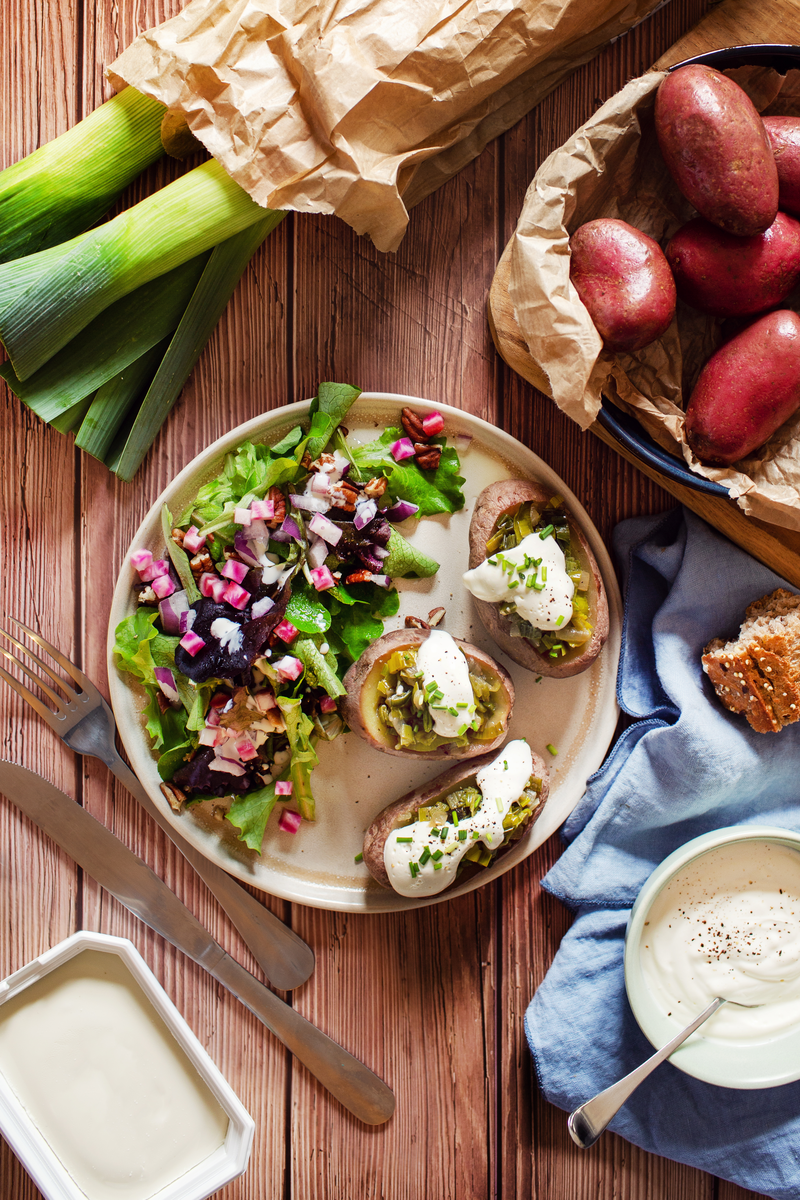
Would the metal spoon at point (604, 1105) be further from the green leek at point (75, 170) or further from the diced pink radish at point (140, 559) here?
the green leek at point (75, 170)

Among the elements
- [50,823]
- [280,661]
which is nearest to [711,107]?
[280,661]

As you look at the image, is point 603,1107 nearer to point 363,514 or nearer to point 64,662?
point 363,514

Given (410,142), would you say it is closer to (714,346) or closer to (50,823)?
(714,346)

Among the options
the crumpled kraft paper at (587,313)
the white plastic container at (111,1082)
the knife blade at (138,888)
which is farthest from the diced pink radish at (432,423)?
the white plastic container at (111,1082)

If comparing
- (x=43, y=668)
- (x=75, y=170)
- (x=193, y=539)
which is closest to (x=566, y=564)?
(x=193, y=539)

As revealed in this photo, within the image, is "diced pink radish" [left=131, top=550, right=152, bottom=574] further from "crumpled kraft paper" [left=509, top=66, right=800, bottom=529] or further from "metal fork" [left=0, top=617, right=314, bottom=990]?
"crumpled kraft paper" [left=509, top=66, right=800, bottom=529]

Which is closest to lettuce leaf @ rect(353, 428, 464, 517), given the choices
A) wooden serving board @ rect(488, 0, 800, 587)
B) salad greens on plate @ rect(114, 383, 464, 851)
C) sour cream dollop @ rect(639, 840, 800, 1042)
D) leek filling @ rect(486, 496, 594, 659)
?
salad greens on plate @ rect(114, 383, 464, 851)
